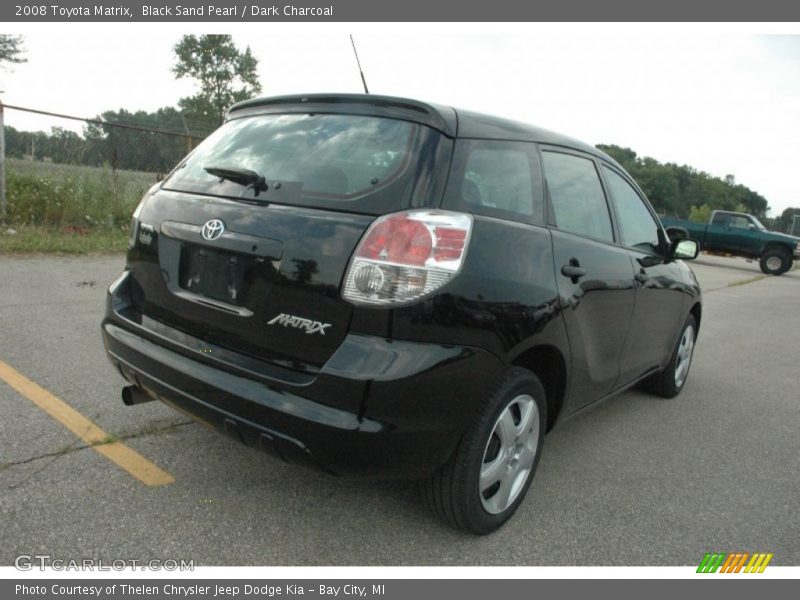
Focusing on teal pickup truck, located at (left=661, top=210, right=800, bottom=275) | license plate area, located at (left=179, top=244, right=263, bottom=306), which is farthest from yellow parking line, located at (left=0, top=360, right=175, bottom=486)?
teal pickup truck, located at (left=661, top=210, right=800, bottom=275)

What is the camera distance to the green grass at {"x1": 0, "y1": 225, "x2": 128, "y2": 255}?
7.50 meters

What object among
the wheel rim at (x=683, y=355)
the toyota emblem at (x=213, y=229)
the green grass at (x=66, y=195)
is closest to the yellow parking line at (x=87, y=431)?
the toyota emblem at (x=213, y=229)

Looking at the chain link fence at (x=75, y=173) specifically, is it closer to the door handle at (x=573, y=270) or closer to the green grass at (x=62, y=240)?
the green grass at (x=62, y=240)

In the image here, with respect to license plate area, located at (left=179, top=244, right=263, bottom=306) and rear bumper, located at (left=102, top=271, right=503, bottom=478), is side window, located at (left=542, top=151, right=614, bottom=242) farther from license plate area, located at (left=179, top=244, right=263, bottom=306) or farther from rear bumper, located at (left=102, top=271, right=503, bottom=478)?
license plate area, located at (left=179, top=244, right=263, bottom=306)

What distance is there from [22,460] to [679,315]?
3.99 m

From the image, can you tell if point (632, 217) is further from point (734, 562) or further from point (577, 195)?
point (734, 562)

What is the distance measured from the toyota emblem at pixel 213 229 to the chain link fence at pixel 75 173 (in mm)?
7825

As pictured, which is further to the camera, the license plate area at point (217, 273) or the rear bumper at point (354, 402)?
the license plate area at point (217, 273)

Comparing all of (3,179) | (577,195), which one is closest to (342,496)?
(577,195)

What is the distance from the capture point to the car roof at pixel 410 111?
2.34 m

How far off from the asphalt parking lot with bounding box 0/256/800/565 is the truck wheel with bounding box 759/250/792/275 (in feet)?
60.6

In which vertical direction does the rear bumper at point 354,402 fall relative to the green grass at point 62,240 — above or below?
above

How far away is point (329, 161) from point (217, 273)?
1.96 feet

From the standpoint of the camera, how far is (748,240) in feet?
67.4
